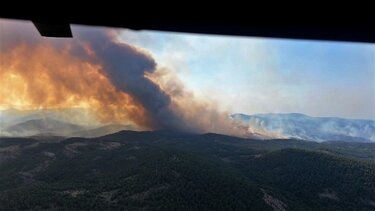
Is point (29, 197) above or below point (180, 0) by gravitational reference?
below

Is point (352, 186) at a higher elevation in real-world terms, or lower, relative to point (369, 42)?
lower

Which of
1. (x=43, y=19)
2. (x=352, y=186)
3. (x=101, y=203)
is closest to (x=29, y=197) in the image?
(x=101, y=203)

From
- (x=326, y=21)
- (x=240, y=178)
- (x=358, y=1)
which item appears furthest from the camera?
(x=240, y=178)

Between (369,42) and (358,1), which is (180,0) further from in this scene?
(369,42)

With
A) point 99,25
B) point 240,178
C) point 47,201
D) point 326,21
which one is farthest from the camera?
point 240,178

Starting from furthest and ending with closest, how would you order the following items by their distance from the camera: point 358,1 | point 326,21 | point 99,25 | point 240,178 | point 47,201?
point 240,178 < point 47,201 < point 99,25 < point 326,21 < point 358,1

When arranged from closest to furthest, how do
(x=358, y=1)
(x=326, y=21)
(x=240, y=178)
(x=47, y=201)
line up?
(x=358, y=1), (x=326, y=21), (x=47, y=201), (x=240, y=178)

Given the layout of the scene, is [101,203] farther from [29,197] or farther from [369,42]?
[369,42]

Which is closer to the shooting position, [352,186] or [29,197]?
[29,197]

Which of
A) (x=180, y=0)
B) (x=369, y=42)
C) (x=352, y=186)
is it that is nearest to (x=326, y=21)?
(x=369, y=42)
